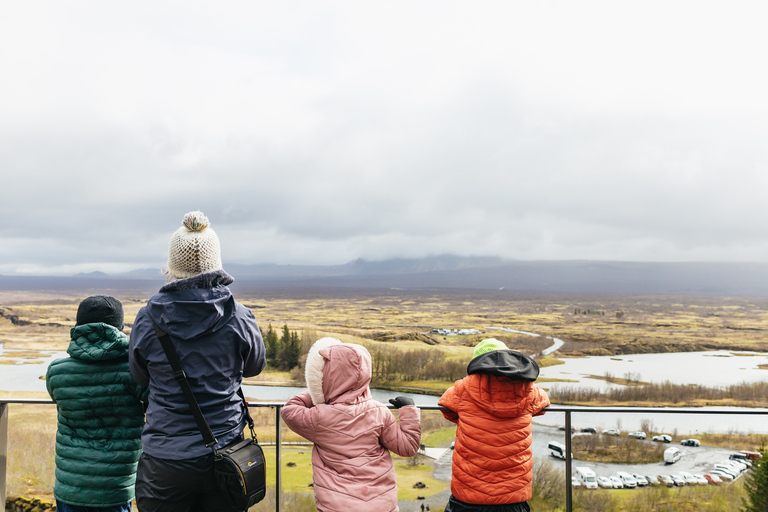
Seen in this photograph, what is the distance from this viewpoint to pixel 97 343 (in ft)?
8.39

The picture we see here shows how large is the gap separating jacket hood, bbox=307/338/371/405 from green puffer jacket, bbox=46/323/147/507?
870mm

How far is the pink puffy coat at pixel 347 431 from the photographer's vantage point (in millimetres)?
2492

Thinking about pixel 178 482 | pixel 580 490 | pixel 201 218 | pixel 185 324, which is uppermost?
pixel 201 218

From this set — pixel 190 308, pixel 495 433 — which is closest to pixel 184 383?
pixel 190 308

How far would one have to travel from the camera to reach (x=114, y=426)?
2.61 m

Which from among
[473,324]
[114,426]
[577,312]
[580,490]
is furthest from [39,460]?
[577,312]

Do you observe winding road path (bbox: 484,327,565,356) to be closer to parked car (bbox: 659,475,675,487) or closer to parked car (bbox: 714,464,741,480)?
parked car (bbox: 714,464,741,480)

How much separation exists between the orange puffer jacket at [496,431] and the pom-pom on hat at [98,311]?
183 centimetres

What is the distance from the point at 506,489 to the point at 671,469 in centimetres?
165

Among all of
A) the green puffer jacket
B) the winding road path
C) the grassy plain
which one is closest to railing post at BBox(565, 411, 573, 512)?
the green puffer jacket

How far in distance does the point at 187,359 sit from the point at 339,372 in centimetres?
69

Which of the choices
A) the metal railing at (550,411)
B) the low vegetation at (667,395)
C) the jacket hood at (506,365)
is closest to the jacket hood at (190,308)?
the metal railing at (550,411)

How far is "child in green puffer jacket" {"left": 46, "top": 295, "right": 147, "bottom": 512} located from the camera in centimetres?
254

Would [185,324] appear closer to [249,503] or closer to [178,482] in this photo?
[178,482]
